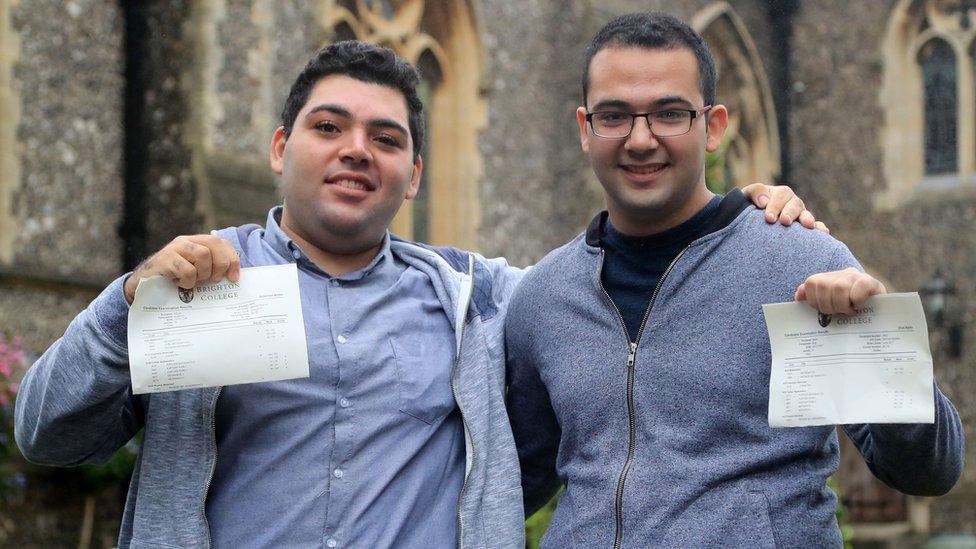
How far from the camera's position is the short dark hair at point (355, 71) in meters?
2.62

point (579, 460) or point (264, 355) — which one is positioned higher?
point (264, 355)

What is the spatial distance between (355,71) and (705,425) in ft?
3.22

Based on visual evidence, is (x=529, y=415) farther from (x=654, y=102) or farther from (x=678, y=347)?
(x=654, y=102)

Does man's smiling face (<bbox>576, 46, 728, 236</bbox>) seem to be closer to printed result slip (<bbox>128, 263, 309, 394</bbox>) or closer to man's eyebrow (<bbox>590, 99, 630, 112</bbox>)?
man's eyebrow (<bbox>590, 99, 630, 112</bbox>)

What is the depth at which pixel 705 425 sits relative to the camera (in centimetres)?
236

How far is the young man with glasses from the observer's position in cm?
230

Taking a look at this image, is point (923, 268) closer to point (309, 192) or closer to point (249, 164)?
point (249, 164)

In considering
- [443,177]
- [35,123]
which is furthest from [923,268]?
[35,123]

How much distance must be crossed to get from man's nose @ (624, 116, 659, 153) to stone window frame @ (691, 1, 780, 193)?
1163cm

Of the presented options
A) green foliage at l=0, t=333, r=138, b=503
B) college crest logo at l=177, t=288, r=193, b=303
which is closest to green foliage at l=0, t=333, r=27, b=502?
green foliage at l=0, t=333, r=138, b=503

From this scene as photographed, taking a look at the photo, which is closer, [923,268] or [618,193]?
[618,193]

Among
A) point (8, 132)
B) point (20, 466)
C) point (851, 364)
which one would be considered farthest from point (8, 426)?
point (851, 364)

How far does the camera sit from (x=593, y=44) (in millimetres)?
2576

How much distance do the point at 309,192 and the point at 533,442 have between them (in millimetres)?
719
